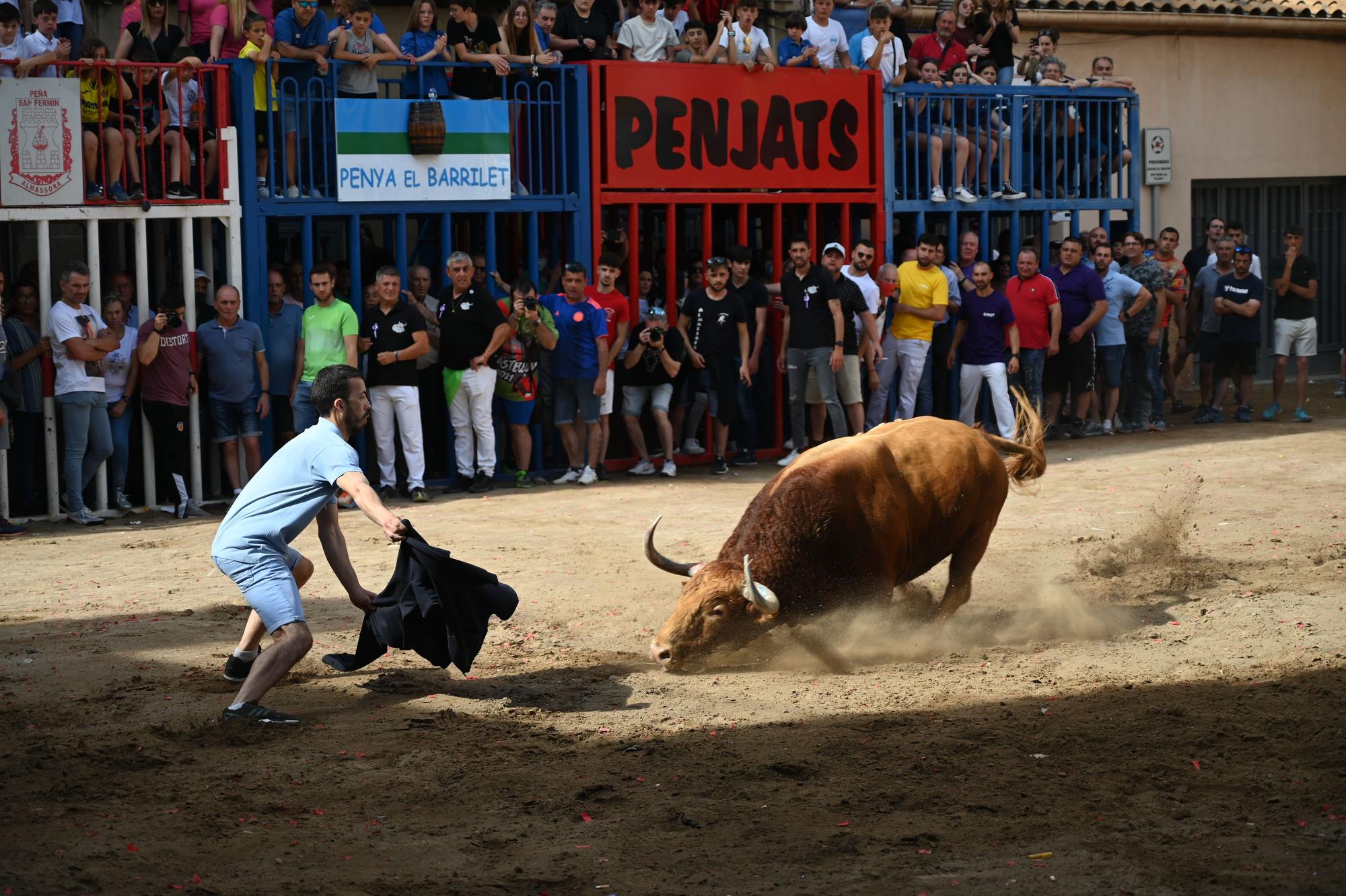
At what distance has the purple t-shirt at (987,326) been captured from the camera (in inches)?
638

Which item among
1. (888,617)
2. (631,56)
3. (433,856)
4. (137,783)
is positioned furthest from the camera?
(631,56)

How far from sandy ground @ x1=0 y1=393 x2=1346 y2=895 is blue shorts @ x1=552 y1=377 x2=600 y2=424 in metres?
3.24

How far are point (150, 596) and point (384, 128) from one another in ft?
17.7

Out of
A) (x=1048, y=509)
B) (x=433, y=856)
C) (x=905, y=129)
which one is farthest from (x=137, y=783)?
(x=905, y=129)

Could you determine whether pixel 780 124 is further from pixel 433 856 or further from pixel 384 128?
pixel 433 856

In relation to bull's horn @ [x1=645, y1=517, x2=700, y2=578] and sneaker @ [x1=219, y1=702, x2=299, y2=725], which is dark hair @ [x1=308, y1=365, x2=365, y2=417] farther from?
bull's horn @ [x1=645, y1=517, x2=700, y2=578]

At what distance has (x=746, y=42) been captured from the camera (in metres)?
15.9

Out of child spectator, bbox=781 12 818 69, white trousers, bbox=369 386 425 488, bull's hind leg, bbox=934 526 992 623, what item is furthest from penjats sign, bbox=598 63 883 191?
bull's hind leg, bbox=934 526 992 623

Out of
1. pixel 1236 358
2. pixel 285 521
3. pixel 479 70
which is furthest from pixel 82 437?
pixel 1236 358

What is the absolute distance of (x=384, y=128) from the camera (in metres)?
14.0

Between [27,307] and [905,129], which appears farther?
A: [905,129]

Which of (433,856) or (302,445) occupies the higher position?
(302,445)

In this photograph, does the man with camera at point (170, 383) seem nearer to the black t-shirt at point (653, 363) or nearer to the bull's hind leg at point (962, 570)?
the black t-shirt at point (653, 363)

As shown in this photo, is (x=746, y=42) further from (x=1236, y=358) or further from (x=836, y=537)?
(x=836, y=537)
